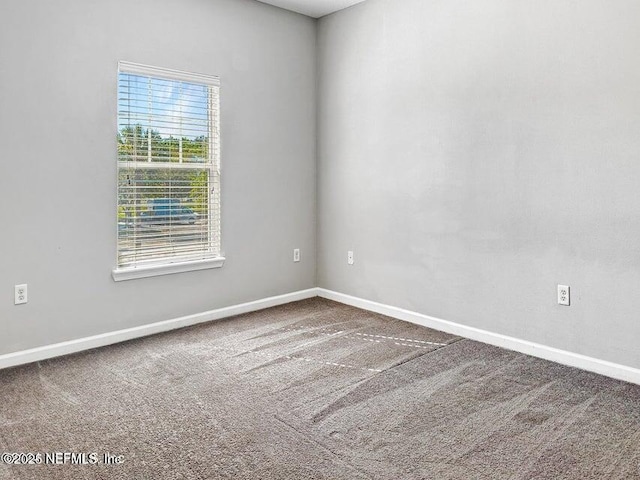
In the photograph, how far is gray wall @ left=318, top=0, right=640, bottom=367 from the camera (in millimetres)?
2777

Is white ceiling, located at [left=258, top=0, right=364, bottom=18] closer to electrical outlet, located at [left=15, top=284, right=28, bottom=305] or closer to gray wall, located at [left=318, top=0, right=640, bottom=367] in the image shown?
gray wall, located at [left=318, top=0, right=640, bottom=367]

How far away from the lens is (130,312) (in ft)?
11.5

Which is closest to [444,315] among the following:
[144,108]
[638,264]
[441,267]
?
[441,267]

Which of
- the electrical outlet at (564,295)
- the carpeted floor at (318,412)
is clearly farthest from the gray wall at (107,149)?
the electrical outlet at (564,295)

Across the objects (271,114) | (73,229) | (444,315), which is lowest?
(444,315)

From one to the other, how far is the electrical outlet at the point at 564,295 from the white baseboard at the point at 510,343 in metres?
0.30

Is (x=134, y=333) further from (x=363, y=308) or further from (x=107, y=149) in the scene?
(x=363, y=308)

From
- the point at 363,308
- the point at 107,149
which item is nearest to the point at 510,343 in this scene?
the point at 363,308

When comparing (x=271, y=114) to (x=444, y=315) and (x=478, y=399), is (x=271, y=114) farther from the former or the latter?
(x=478, y=399)

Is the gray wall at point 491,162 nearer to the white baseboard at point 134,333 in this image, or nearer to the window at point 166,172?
the white baseboard at point 134,333

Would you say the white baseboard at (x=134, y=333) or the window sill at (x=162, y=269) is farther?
the window sill at (x=162, y=269)

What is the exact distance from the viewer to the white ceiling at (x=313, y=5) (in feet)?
13.3

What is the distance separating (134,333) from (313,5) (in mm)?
3001

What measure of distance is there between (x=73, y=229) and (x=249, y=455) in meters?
1.99
